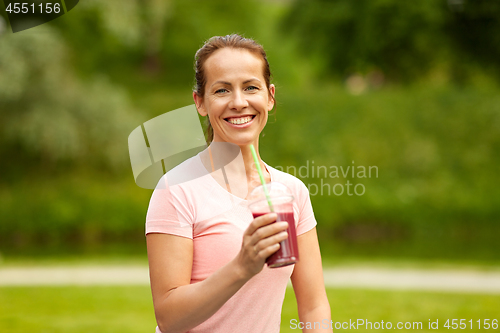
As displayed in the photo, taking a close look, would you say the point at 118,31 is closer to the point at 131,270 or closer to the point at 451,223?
the point at 131,270

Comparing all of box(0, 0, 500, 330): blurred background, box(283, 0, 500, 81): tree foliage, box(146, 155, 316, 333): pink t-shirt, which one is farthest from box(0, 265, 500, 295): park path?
box(283, 0, 500, 81): tree foliage

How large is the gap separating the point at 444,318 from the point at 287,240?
520 cm

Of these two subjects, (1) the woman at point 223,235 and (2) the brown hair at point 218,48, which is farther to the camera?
(2) the brown hair at point 218,48

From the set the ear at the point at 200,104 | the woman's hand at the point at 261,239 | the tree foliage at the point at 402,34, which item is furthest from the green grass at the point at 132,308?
the tree foliage at the point at 402,34

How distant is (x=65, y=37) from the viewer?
14.9 m

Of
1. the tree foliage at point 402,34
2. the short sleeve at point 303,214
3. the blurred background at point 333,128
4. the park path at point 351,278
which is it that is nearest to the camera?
the short sleeve at point 303,214

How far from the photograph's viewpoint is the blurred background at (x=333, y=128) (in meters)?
13.7

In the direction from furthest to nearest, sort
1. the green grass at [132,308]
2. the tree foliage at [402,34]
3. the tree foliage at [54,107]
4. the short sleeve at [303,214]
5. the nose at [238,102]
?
the tree foliage at [402,34] < the tree foliage at [54,107] < the green grass at [132,308] < the short sleeve at [303,214] < the nose at [238,102]

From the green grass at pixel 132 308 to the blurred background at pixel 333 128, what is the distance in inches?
214

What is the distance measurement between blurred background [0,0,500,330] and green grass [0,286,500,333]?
542 cm

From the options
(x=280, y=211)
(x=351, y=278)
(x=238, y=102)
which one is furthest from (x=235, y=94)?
(x=351, y=278)

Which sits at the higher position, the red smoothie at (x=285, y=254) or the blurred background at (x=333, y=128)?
the blurred background at (x=333, y=128)

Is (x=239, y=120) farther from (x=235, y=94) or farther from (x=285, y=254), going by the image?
(x=285, y=254)

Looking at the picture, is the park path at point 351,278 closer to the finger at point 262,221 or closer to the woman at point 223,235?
the woman at point 223,235
